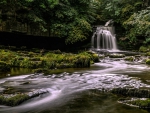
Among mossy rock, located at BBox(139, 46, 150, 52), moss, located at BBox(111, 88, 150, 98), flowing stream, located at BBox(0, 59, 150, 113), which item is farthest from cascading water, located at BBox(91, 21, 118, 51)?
moss, located at BBox(111, 88, 150, 98)

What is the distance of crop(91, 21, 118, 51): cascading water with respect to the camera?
20859 mm

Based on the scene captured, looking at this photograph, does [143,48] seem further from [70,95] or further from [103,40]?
[70,95]

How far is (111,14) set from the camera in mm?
23359

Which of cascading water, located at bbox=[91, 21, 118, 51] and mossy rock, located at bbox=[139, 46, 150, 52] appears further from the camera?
cascading water, located at bbox=[91, 21, 118, 51]

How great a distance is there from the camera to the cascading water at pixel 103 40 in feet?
68.4

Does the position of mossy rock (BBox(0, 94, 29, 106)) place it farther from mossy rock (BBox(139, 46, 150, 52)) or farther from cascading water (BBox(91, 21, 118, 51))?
mossy rock (BBox(139, 46, 150, 52))

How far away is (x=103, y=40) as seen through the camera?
68.7 ft

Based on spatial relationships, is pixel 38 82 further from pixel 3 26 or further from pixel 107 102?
pixel 3 26

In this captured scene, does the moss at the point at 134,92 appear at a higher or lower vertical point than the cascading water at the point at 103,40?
lower

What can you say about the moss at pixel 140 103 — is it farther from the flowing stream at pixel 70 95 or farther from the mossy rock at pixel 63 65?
the mossy rock at pixel 63 65

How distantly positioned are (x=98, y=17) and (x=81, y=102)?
18487mm

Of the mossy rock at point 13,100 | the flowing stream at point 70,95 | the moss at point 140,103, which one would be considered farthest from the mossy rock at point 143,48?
the mossy rock at point 13,100

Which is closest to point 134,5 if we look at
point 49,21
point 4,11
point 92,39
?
point 92,39

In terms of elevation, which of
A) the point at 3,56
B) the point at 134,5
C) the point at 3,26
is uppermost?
the point at 134,5
